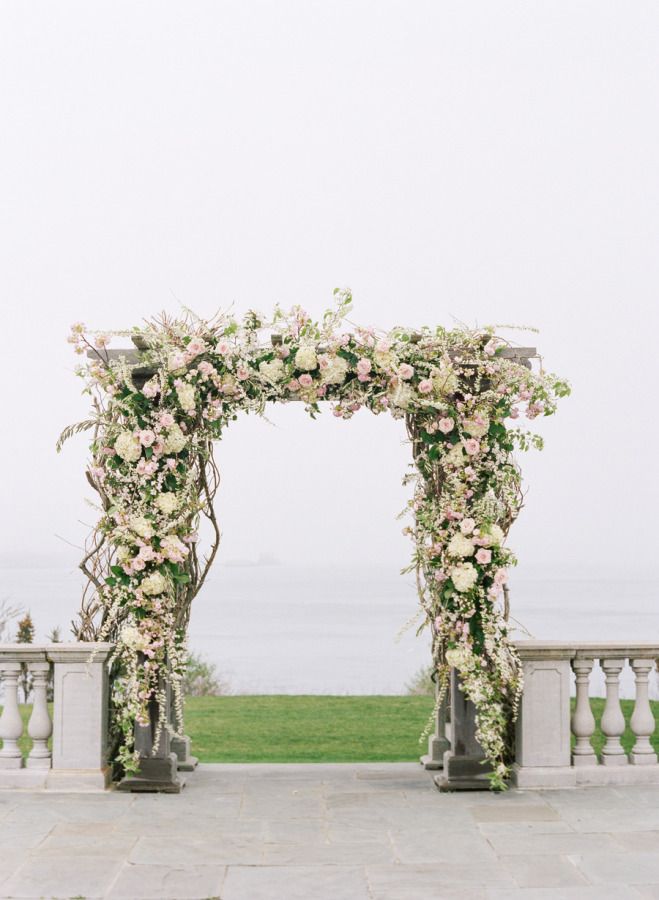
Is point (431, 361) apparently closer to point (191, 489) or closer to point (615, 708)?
point (191, 489)

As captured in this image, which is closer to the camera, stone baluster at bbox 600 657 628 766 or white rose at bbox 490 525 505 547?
white rose at bbox 490 525 505 547

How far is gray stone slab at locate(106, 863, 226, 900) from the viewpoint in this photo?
4180 millimetres


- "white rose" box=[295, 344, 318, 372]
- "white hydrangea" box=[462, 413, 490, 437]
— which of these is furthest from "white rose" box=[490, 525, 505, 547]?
"white rose" box=[295, 344, 318, 372]

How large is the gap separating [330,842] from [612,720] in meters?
2.22

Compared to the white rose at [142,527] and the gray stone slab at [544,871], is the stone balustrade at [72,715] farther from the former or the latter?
the gray stone slab at [544,871]

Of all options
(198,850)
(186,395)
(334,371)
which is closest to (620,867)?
(198,850)

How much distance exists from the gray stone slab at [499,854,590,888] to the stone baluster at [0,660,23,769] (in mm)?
3140

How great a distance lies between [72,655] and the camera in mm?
6035

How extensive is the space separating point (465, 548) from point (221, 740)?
14.9 feet

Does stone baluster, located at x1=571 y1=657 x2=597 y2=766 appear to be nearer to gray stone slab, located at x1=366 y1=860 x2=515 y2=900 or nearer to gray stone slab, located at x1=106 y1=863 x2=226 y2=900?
gray stone slab, located at x1=366 y1=860 x2=515 y2=900

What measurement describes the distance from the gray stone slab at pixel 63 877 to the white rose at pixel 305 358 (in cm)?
295

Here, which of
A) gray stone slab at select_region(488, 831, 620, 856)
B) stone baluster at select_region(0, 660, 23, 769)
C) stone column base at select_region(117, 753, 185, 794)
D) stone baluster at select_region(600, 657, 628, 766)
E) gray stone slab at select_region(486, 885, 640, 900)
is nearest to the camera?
gray stone slab at select_region(486, 885, 640, 900)

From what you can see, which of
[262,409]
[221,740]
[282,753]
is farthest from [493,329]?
[221,740]

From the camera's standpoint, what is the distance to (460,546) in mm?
5961
